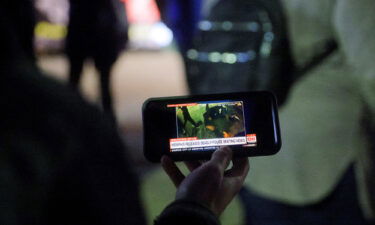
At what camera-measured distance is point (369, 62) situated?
37.5 inches

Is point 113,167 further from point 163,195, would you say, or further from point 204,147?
point 163,195

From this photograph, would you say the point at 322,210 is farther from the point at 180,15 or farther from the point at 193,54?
the point at 180,15

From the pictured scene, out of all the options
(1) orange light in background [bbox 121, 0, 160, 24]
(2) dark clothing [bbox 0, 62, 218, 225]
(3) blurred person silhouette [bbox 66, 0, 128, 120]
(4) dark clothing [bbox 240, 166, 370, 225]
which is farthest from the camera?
(1) orange light in background [bbox 121, 0, 160, 24]

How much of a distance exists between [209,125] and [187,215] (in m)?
0.24

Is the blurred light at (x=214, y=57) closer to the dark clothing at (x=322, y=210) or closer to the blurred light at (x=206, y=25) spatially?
the blurred light at (x=206, y=25)

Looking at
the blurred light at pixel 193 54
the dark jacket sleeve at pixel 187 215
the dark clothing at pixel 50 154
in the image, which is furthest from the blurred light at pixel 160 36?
the dark clothing at pixel 50 154

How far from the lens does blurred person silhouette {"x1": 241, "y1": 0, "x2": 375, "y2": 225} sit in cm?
97

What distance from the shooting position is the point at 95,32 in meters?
1.85

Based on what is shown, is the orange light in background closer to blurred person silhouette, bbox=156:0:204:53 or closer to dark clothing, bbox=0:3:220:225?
blurred person silhouette, bbox=156:0:204:53

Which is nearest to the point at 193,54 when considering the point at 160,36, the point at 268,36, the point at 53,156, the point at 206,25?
the point at 206,25

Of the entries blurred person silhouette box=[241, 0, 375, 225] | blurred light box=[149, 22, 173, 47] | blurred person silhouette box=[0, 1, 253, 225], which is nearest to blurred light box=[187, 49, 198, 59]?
blurred person silhouette box=[241, 0, 375, 225]

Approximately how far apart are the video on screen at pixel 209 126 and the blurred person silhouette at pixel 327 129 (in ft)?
1.02

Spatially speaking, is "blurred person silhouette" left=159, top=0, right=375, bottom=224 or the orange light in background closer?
"blurred person silhouette" left=159, top=0, right=375, bottom=224

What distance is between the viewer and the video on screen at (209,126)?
2.64 feet
